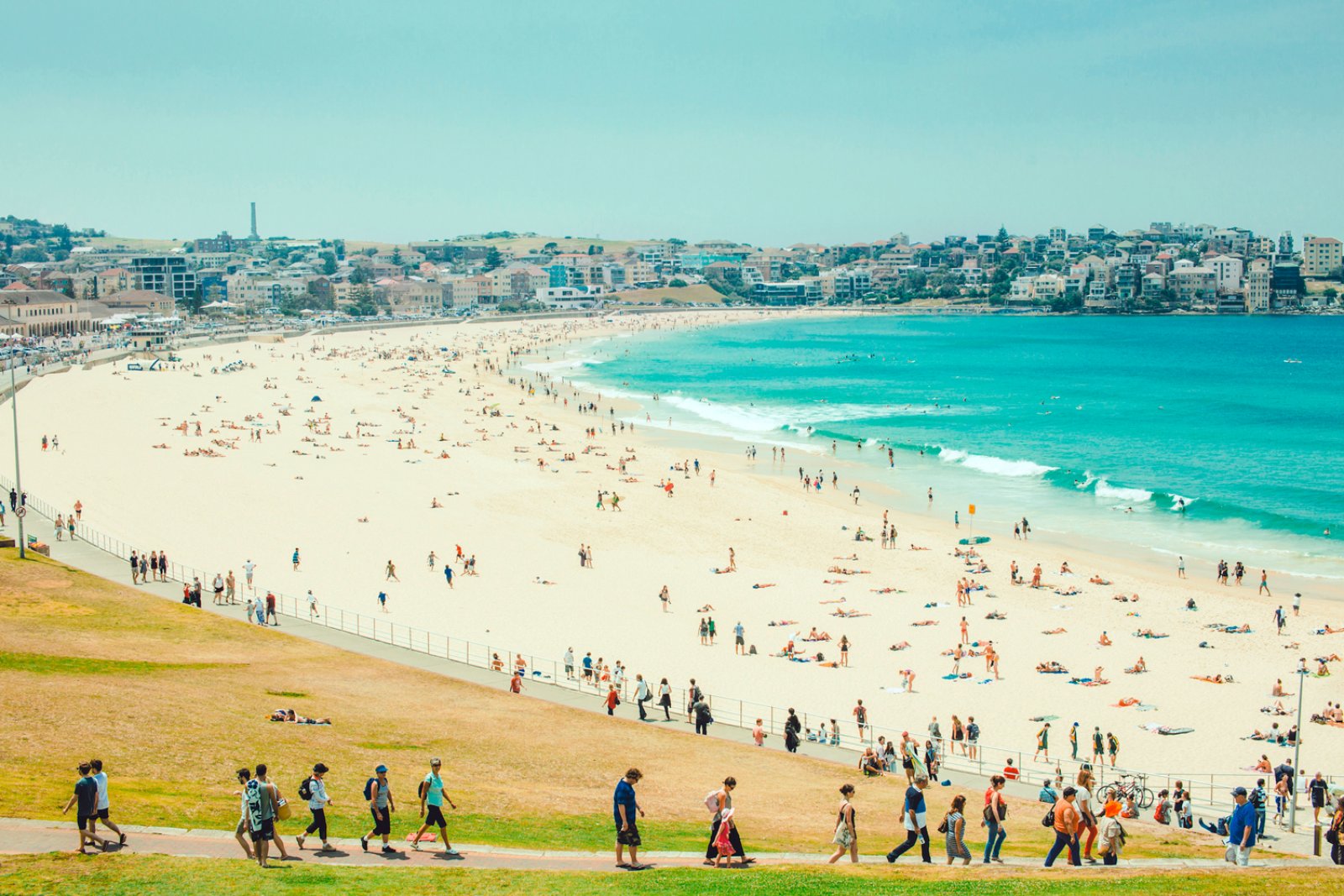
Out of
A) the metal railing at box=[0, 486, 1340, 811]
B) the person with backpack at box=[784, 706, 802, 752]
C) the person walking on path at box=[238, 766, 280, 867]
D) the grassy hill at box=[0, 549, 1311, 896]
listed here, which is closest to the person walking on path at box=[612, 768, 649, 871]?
Result: the grassy hill at box=[0, 549, 1311, 896]

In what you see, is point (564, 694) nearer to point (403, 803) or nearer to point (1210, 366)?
point (403, 803)

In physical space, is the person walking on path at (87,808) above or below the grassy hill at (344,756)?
above

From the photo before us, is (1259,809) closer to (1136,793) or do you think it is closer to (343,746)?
(1136,793)

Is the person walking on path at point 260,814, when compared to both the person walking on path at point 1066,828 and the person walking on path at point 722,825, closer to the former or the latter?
the person walking on path at point 722,825

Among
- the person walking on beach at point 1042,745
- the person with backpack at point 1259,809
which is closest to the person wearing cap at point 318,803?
the person with backpack at point 1259,809

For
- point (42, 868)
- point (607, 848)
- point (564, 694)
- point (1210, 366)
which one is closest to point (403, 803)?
point (607, 848)
